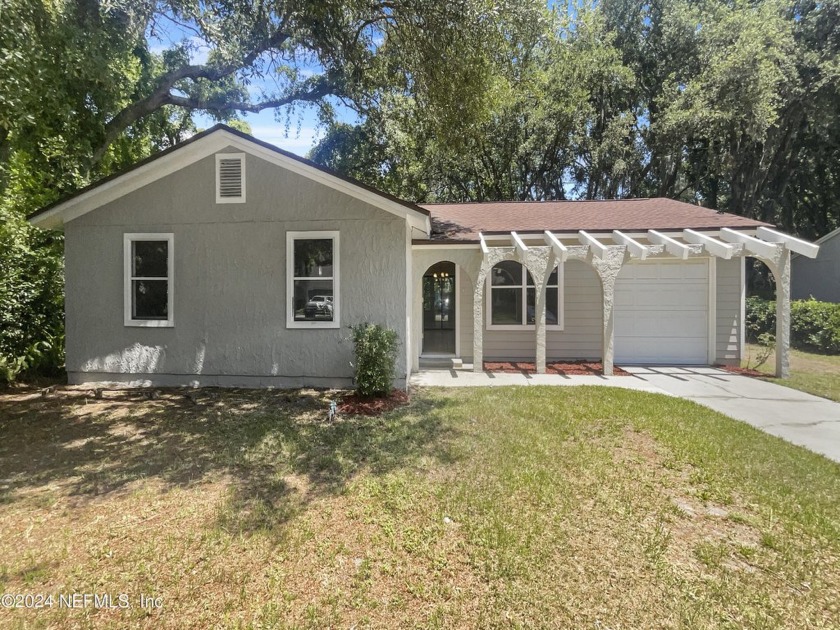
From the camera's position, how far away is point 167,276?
7742 millimetres

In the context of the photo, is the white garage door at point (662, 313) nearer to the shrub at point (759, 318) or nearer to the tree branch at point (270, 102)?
the shrub at point (759, 318)

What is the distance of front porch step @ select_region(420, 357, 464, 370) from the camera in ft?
31.2

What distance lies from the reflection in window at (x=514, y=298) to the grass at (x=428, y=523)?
4649 mm

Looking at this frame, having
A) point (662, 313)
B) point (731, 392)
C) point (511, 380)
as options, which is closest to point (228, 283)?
point (511, 380)

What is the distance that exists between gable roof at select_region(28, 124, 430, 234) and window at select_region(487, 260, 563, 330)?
3364 millimetres

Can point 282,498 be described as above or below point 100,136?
below

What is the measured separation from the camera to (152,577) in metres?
2.73

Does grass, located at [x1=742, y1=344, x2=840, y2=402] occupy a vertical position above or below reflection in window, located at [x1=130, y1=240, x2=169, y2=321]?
below

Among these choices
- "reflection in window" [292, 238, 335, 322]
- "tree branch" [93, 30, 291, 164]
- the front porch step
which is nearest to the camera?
"reflection in window" [292, 238, 335, 322]

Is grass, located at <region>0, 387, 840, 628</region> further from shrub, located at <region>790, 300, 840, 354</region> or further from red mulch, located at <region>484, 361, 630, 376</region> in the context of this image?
shrub, located at <region>790, 300, 840, 354</region>

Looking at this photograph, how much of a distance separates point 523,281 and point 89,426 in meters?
8.90

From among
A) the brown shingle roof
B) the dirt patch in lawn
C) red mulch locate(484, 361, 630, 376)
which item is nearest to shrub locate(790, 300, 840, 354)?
the brown shingle roof

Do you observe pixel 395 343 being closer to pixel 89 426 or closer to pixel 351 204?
pixel 351 204

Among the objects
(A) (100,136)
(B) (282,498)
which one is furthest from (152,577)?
(A) (100,136)
